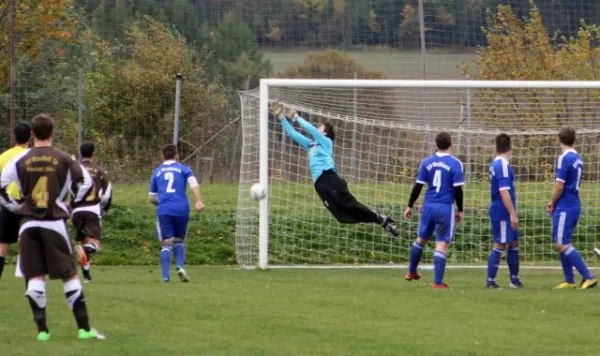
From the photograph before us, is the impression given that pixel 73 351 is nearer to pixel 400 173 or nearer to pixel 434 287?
pixel 434 287

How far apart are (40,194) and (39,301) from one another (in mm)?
932

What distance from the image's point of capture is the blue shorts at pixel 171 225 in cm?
1511

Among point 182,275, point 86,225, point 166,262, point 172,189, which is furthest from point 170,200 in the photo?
point 86,225

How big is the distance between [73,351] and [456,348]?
3063 millimetres

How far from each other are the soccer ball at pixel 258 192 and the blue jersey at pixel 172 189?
197 centimetres

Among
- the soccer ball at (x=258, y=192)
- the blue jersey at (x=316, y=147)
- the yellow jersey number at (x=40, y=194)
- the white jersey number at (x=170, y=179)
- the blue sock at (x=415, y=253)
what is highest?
the blue jersey at (x=316, y=147)

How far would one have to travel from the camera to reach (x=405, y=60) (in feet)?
86.1

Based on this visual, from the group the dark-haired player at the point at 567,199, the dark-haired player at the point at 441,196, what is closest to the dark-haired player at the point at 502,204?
the dark-haired player at the point at 441,196

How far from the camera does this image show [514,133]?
19.1m

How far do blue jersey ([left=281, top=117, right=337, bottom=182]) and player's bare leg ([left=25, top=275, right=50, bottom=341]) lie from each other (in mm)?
7117

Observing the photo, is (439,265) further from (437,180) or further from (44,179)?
(44,179)

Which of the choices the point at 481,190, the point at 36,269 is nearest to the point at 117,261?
the point at 481,190

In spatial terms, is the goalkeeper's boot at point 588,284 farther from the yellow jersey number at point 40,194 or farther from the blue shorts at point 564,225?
the yellow jersey number at point 40,194

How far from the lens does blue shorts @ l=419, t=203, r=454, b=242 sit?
1408 centimetres
